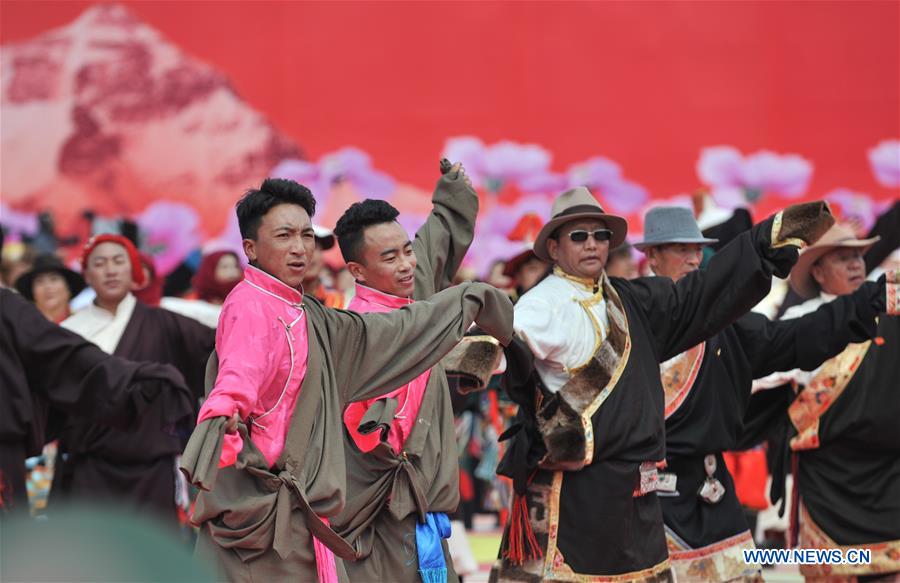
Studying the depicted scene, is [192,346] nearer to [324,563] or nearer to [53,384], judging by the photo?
[53,384]

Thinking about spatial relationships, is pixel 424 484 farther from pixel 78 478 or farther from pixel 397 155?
pixel 397 155

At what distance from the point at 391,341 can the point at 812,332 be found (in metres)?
2.26

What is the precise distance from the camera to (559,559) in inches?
176

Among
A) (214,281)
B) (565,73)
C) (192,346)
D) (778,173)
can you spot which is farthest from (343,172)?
(192,346)

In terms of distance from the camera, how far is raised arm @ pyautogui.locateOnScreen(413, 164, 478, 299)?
15.6 feet

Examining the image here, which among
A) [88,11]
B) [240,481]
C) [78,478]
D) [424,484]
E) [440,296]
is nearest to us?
[240,481]

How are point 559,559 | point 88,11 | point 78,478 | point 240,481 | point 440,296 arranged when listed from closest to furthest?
point 240,481 < point 440,296 < point 559,559 < point 78,478 < point 88,11

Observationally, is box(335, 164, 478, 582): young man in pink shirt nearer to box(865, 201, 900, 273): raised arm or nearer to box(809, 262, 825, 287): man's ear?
box(809, 262, 825, 287): man's ear

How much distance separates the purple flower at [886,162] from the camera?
42.2 ft

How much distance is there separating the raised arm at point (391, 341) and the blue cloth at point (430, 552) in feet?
2.04

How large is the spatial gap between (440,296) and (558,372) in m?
0.93

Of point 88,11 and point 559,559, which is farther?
point 88,11

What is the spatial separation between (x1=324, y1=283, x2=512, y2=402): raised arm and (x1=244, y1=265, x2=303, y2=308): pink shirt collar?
0.12m

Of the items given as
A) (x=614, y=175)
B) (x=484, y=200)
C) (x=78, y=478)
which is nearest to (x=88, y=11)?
(x=484, y=200)
